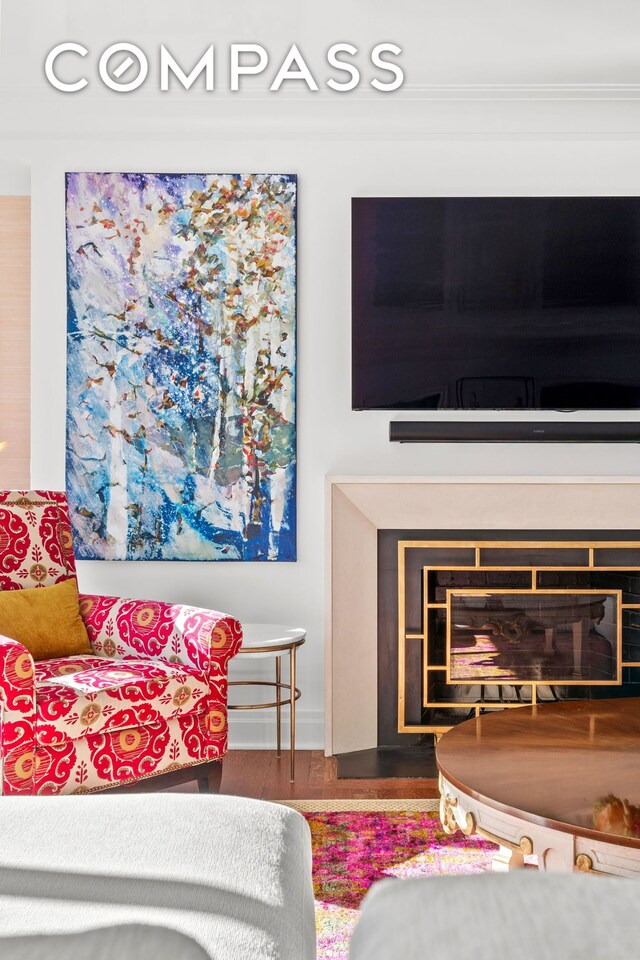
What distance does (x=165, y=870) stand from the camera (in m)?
1.03

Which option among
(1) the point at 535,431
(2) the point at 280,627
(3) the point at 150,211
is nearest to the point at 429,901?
(2) the point at 280,627

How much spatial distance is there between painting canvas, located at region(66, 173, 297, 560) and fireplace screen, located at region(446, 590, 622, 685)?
3.18ft

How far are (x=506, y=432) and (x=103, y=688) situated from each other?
1.91m

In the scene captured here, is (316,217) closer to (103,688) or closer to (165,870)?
(103,688)

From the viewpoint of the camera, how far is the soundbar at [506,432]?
338 centimetres

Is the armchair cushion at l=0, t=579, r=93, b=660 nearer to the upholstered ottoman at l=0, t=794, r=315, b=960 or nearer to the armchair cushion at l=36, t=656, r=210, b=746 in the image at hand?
the armchair cushion at l=36, t=656, r=210, b=746

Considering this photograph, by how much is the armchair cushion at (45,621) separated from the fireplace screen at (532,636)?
1.50 meters

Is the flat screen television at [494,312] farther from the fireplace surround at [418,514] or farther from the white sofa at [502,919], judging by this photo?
the white sofa at [502,919]

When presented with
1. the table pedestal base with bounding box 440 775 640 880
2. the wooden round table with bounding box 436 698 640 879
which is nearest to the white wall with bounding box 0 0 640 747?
the wooden round table with bounding box 436 698 640 879

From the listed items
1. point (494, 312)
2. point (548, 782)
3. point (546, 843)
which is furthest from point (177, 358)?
point (546, 843)

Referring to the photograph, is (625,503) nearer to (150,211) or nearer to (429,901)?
(150,211)

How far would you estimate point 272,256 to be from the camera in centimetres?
350

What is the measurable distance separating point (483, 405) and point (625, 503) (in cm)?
71

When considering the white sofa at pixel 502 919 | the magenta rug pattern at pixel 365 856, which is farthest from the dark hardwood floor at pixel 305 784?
the white sofa at pixel 502 919
